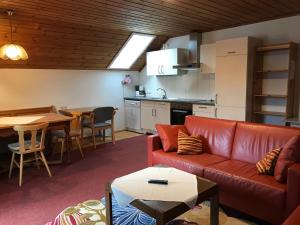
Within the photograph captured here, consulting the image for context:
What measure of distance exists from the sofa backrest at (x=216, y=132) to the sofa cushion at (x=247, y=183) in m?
0.36

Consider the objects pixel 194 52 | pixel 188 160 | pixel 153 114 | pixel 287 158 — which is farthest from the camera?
pixel 153 114

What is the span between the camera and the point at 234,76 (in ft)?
14.5

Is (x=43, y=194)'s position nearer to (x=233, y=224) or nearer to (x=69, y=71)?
(x=233, y=224)

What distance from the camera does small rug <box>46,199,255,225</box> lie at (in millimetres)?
2338

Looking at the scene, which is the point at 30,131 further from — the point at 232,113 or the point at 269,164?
the point at 232,113

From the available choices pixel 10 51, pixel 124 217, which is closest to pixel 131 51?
pixel 10 51

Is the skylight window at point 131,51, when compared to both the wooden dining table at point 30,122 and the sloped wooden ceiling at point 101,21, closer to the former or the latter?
the sloped wooden ceiling at point 101,21

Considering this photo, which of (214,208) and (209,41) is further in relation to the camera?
(209,41)

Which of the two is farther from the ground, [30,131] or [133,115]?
[30,131]

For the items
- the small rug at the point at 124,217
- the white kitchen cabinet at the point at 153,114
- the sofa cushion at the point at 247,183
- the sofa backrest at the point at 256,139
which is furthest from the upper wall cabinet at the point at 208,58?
the small rug at the point at 124,217

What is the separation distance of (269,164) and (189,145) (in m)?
0.96

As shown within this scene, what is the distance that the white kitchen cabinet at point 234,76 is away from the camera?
427cm

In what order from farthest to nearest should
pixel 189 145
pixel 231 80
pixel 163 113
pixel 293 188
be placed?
pixel 163 113 < pixel 231 80 < pixel 189 145 < pixel 293 188

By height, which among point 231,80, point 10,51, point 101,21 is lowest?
point 231,80
